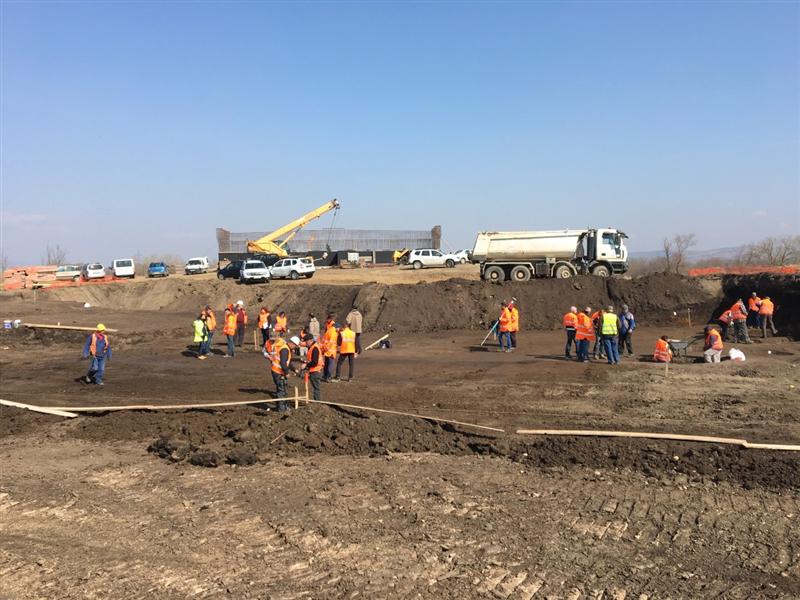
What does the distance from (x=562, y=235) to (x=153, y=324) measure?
21731 millimetres

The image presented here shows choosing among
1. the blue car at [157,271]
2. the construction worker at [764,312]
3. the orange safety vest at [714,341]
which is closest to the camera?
the orange safety vest at [714,341]

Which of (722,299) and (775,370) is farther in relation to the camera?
(722,299)

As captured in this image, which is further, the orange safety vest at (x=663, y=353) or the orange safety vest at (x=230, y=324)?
the orange safety vest at (x=230, y=324)

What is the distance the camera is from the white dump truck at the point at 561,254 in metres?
30.7

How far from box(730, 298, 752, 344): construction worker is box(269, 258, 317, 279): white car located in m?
27.1

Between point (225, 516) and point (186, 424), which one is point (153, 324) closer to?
point (186, 424)

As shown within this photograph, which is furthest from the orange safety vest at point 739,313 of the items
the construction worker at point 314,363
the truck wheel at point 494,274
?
the construction worker at point 314,363

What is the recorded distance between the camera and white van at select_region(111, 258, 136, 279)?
4684cm

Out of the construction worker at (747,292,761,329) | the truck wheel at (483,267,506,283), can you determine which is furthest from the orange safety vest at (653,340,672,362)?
the truck wheel at (483,267,506,283)

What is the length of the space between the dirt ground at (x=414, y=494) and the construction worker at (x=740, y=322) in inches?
222

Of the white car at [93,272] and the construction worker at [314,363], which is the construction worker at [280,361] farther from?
the white car at [93,272]

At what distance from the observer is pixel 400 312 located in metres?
27.2

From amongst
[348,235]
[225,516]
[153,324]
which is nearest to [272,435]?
[225,516]

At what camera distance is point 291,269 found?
4019 cm
